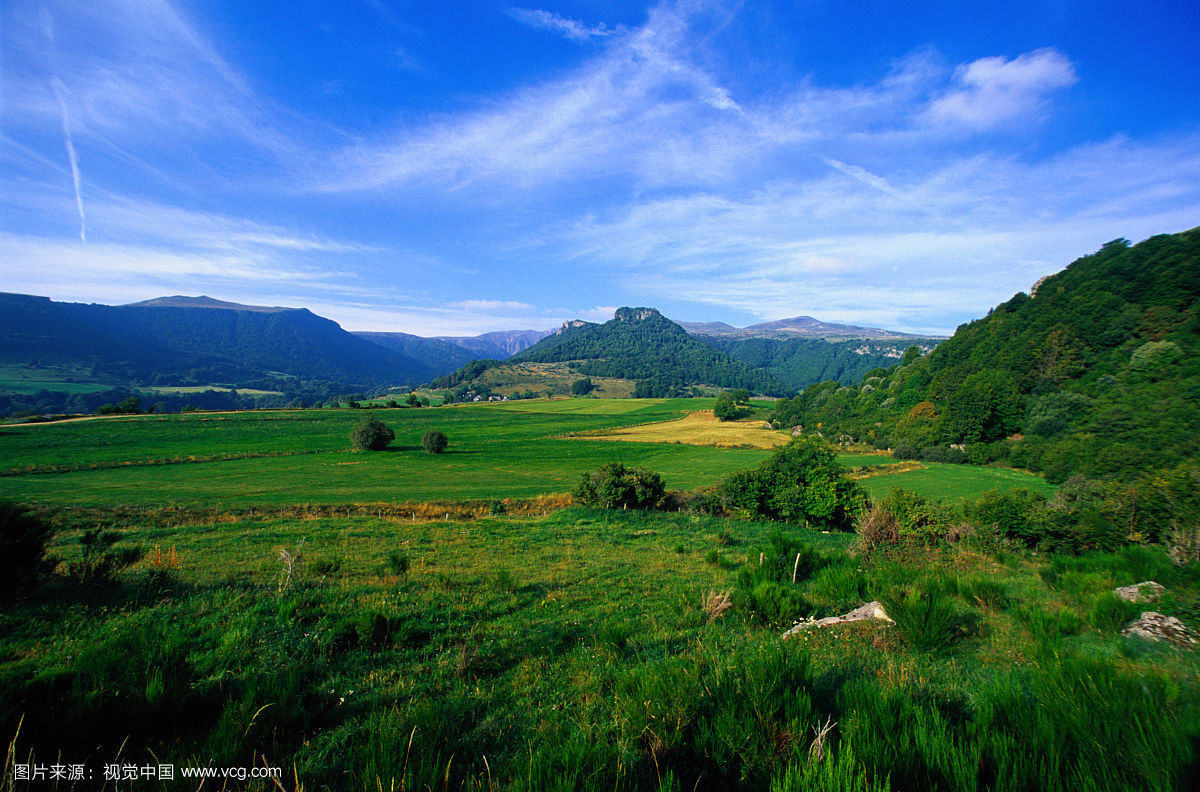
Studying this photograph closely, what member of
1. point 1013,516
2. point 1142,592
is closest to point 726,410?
point 1013,516

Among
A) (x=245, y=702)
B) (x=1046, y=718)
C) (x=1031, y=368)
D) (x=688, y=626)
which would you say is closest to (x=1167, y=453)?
(x=1031, y=368)

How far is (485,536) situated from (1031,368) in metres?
87.9

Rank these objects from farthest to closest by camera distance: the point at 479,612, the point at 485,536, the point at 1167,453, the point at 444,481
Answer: the point at 444,481, the point at 1167,453, the point at 485,536, the point at 479,612

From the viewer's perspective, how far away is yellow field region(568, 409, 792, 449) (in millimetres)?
73350

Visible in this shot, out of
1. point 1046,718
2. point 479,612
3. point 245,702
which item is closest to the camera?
point 1046,718

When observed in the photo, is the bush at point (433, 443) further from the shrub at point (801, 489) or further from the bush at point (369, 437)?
the shrub at point (801, 489)

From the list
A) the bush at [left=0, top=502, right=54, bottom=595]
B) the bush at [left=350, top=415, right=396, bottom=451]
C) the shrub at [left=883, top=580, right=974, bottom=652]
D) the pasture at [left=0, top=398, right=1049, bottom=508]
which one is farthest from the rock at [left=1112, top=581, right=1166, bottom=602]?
the bush at [left=350, top=415, right=396, bottom=451]

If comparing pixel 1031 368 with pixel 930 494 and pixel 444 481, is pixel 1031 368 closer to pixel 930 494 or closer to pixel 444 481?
pixel 930 494

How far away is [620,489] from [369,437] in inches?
1929

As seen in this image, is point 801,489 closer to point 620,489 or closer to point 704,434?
point 620,489

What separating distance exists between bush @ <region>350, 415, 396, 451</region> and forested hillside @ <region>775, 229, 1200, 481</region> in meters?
78.3

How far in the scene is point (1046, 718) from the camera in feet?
7.16

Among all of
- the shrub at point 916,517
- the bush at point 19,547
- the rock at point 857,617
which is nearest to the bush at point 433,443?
the shrub at point 916,517

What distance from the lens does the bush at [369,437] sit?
61.6 metres
